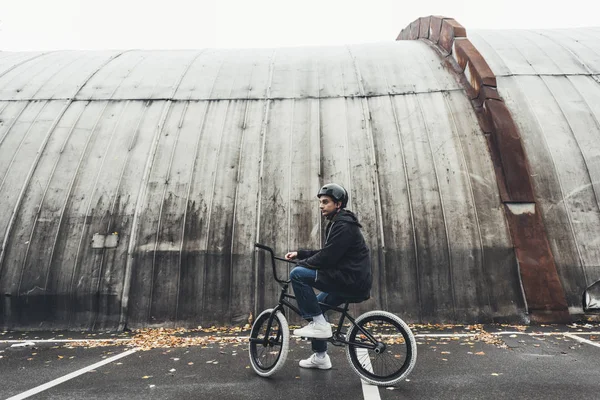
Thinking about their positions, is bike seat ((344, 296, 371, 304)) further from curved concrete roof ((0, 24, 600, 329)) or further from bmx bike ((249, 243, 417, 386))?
curved concrete roof ((0, 24, 600, 329))

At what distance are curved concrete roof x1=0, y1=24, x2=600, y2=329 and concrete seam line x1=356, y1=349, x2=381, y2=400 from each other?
337 centimetres

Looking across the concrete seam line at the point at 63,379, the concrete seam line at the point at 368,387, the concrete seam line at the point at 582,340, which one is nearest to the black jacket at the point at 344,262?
the concrete seam line at the point at 368,387

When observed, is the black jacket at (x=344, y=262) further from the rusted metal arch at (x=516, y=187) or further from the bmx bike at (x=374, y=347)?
the rusted metal arch at (x=516, y=187)

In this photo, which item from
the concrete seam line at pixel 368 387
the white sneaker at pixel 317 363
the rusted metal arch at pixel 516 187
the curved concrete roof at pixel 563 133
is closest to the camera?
the concrete seam line at pixel 368 387

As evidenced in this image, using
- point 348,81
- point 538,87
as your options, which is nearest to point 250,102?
point 348,81

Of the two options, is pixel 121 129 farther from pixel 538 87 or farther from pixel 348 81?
pixel 538 87

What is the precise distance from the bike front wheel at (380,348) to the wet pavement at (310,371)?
17 cm

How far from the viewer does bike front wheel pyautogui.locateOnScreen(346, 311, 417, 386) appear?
13.4ft

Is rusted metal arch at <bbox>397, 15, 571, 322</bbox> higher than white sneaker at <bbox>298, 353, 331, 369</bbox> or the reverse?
higher

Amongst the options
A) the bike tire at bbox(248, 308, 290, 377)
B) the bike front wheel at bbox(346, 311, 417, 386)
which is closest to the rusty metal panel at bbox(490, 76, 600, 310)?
the bike front wheel at bbox(346, 311, 417, 386)

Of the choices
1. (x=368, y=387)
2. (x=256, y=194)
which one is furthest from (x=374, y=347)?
(x=256, y=194)

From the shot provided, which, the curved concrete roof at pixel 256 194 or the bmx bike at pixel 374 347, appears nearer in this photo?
the bmx bike at pixel 374 347

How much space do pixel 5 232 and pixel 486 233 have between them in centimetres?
1107

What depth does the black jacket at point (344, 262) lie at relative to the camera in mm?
4293
